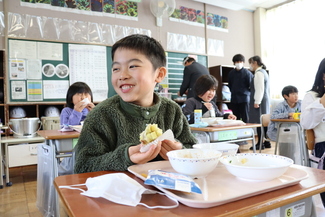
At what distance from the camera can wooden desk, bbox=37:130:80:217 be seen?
1.91 metres

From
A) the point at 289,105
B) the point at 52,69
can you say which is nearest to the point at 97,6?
the point at 52,69

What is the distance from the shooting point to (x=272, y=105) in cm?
589

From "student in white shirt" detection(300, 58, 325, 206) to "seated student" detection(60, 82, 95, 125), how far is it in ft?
6.56

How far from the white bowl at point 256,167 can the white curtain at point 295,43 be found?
5272 millimetres

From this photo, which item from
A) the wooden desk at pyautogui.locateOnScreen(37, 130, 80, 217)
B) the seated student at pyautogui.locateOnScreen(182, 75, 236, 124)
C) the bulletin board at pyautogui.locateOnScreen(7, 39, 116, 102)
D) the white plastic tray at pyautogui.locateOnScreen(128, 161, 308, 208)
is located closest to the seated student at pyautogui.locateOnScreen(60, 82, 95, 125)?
the wooden desk at pyautogui.locateOnScreen(37, 130, 80, 217)

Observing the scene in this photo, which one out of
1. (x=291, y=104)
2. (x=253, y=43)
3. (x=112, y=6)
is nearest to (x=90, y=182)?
(x=291, y=104)

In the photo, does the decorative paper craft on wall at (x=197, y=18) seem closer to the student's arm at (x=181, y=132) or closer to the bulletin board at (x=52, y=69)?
the bulletin board at (x=52, y=69)

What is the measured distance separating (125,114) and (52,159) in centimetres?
125

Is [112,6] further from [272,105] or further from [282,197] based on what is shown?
[282,197]

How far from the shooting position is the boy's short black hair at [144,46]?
997 millimetres

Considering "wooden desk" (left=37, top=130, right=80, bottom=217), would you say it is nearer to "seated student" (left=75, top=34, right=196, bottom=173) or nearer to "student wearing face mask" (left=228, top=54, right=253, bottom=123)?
"seated student" (left=75, top=34, right=196, bottom=173)

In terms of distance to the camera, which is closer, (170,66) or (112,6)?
(112,6)

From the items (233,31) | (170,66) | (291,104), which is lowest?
(291,104)

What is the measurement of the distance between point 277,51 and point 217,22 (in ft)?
5.09
